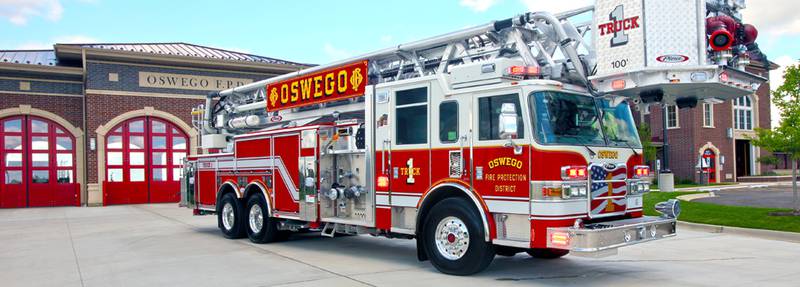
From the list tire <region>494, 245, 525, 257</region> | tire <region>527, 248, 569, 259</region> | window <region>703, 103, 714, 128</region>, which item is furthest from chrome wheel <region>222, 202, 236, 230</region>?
window <region>703, 103, 714, 128</region>

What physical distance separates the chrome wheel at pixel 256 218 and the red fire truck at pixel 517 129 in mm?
1863

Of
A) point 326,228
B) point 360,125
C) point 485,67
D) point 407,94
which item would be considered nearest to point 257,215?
point 326,228

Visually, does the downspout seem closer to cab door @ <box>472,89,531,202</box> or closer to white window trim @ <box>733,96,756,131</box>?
cab door @ <box>472,89,531,202</box>

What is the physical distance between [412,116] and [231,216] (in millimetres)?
5796

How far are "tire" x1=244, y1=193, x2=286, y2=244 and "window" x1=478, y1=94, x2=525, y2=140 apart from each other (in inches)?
209

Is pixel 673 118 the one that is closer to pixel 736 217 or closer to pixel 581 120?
pixel 736 217

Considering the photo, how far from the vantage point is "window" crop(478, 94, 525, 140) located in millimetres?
8033

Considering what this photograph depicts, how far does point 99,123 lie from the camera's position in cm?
2523

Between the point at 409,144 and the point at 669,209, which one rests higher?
the point at 409,144

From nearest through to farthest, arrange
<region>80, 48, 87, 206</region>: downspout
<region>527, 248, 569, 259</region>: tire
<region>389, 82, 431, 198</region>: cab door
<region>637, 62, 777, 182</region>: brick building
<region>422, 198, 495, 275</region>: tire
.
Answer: <region>422, 198, 495, 275</region>: tire, <region>389, 82, 431, 198</region>: cab door, <region>527, 248, 569, 259</region>: tire, <region>80, 48, 87, 206</region>: downspout, <region>637, 62, 777, 182</region>: brick building

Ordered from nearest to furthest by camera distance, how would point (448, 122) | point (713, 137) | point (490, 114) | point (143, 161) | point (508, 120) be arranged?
point (508, 120) → point (490, 114) → point (448, 122) → point (143, 161) → point (713, 137)

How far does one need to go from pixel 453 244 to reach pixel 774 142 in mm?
10521

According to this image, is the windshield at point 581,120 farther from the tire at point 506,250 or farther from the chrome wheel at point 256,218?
the chrome wheel at point 256,218

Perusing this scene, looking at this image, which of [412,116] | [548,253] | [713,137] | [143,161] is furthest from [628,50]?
[713,137]
